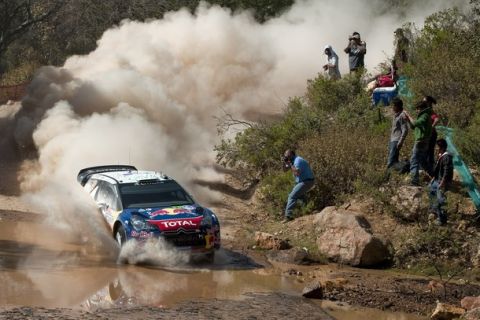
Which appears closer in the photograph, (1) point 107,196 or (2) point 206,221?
(2) point 206,221

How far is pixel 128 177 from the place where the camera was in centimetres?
1530

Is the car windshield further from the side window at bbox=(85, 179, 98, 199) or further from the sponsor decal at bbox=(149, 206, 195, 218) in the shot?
the side window at bbox=(85, 179, 98, 199)

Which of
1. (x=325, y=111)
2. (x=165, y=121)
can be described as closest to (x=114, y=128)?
(x=165, y=121)

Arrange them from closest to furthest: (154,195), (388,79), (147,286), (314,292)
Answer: (314,292) < (147,286) < (154,195) < (388,79)

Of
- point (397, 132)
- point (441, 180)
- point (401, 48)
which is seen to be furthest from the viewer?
point (401, 48)

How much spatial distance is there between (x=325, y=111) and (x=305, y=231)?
606 centimetres

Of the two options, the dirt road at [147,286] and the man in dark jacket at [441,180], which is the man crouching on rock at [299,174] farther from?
the man in dark jacket at [441,180]

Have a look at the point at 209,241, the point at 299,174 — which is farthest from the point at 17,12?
the point at 209,241

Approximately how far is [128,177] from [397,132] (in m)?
5.72

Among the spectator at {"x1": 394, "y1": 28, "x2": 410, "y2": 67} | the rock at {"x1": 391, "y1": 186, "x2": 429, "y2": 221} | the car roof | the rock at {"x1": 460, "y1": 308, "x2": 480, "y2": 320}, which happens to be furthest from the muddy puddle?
the spectator at {"x1": 394, "y1": 28, "x2": 410, "y2": 67}

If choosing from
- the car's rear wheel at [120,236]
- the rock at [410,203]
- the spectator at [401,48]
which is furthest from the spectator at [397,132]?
the spectator at [401,48]

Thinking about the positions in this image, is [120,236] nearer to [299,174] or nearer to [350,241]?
[350,241]

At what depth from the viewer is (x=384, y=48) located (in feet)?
110

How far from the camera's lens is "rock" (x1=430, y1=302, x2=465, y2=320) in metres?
10.5
